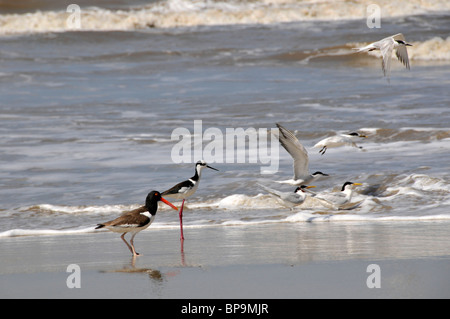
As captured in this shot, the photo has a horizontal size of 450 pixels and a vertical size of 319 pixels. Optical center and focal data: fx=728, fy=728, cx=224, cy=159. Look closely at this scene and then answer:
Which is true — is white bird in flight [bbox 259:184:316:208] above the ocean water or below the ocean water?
below

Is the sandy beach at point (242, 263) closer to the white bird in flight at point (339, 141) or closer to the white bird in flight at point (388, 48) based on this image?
the white bird in flight at point (339, 141)

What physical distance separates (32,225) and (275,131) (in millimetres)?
6013

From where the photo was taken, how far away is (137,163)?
1041 cm

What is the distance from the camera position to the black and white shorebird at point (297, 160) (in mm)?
8109

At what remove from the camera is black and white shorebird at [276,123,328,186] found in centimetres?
811

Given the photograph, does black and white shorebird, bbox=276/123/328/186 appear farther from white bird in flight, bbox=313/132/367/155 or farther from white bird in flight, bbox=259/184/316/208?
white bird in flight, bbox=313/132/367/155

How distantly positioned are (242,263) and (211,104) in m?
10.5

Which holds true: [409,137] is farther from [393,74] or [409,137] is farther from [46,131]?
[393,74]

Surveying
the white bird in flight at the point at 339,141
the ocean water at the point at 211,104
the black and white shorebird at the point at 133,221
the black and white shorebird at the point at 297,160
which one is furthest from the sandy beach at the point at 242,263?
the white bird in flight at the point at 339,141

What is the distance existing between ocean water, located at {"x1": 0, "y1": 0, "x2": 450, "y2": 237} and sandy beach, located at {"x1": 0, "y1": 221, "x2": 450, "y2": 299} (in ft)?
2.06

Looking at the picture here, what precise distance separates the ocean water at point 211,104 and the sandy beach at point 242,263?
629 mm

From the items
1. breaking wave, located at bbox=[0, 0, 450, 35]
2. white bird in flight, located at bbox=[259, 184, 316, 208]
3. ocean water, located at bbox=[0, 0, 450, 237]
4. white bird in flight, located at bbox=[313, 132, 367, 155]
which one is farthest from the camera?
breaking wave, located at bbox=[0, 0, 450, 35]

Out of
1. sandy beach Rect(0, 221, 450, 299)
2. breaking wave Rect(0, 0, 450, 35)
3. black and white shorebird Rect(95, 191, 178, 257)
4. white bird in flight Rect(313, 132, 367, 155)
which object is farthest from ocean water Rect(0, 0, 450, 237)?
black and white shorebird Rect(95, 191, 178, 257)
